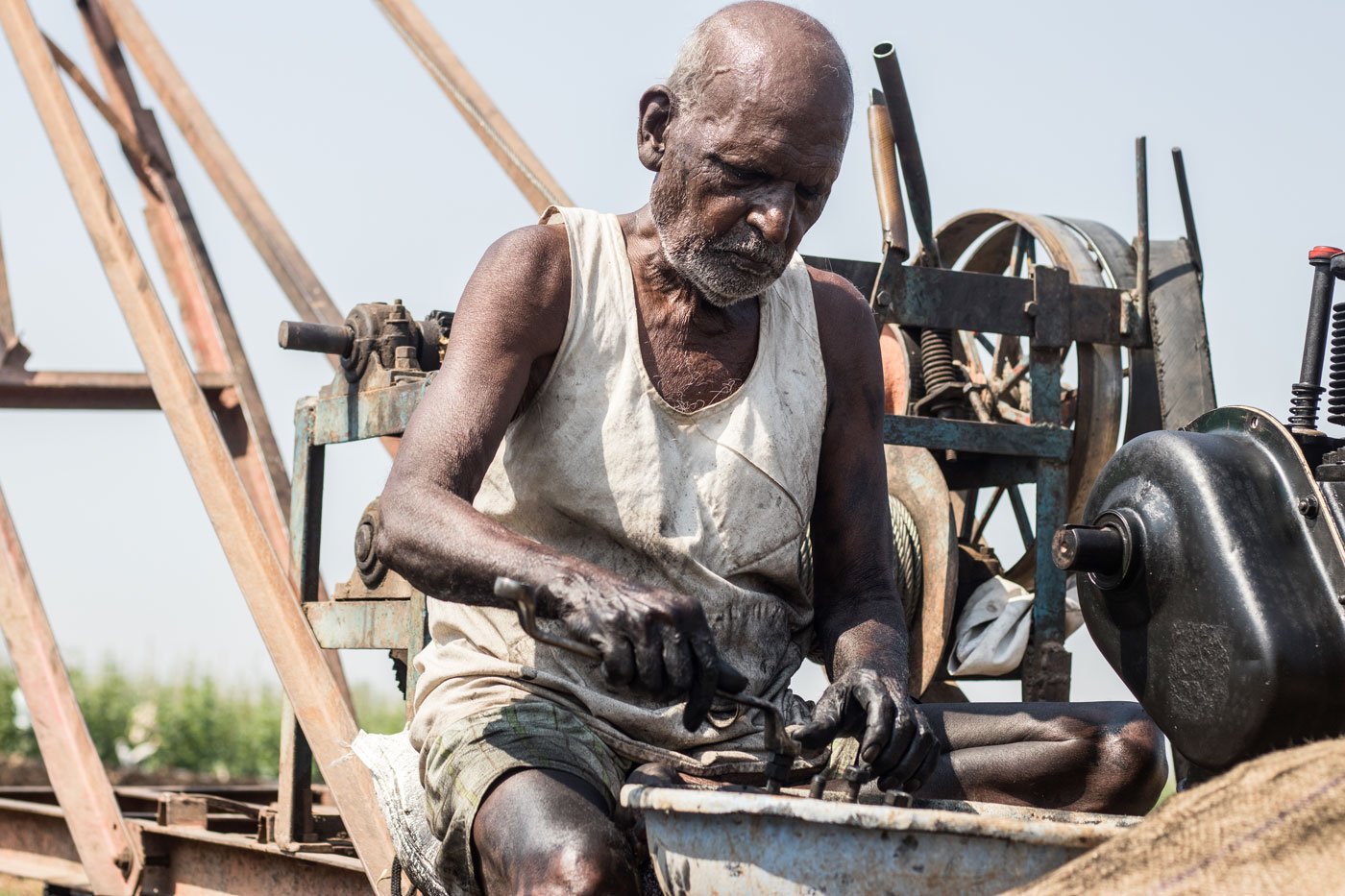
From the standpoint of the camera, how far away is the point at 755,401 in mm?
2719

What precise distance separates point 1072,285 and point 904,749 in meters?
2.79

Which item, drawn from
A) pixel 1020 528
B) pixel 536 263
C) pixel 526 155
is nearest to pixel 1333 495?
pixel 536 263

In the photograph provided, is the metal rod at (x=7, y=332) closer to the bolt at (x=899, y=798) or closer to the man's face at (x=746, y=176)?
the man's face at (x=746, y=176)

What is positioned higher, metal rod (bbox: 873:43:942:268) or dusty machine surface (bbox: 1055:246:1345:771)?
metal rod (bbox: 873:43:942:268)

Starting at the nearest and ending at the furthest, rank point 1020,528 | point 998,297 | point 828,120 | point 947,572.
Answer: point 828,120, point 947,572, point 998,297, point 1020,528

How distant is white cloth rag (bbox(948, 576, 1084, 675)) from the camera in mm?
4379

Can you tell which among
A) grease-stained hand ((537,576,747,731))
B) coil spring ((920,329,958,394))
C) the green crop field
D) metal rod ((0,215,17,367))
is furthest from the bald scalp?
the green crop field

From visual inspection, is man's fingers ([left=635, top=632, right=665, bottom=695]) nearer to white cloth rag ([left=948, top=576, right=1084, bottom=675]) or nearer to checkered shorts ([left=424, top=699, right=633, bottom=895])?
checkered shorts ([left=424, top=699, right=633, bottom=895])

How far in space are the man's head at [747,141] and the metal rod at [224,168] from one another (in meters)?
3.60

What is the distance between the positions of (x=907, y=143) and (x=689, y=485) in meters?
2.53

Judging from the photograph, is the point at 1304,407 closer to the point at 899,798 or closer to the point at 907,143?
the point at 899,798

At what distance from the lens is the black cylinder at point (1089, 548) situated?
263 cm

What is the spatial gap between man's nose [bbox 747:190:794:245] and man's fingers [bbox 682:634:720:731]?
0.76m

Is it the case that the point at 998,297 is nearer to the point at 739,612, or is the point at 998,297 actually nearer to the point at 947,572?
the point at 947,572
